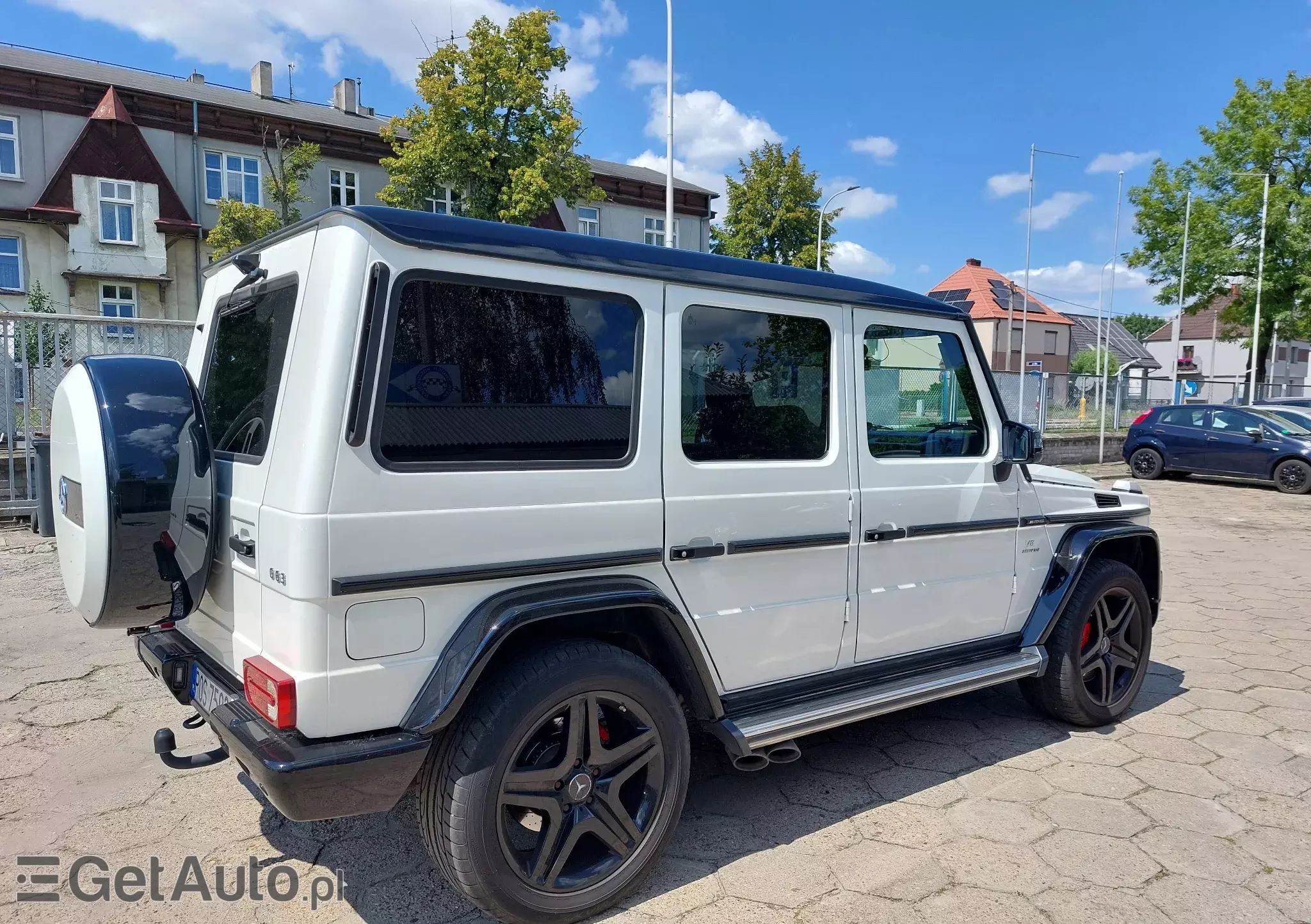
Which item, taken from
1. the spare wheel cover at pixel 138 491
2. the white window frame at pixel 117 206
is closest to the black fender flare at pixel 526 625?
the spare wheel cover at pixel 138 491

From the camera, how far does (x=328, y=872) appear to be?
9.46ft

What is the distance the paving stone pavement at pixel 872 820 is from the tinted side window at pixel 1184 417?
41.9 feet

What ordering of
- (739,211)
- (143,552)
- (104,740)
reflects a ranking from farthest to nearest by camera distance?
(739,211) < (104,740) < (143,552)

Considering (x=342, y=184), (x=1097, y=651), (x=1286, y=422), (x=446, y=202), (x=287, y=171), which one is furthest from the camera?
(x=342, y=184)

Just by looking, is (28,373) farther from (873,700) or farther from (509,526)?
(873,700)

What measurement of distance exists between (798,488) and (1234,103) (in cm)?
3076

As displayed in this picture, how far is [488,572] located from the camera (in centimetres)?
240

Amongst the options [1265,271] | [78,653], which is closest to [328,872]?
[78,653]

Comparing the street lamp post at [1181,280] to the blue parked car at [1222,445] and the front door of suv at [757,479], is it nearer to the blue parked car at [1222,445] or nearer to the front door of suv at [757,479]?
the blue parked car at [1222,445]

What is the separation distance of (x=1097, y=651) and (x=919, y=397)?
65.3 inches

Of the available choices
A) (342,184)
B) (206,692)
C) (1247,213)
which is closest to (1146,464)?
(1247,213)

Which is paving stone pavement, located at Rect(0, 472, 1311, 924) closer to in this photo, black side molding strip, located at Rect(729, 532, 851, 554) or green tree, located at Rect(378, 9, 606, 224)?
black side molding strip, located at Rect(729, 532, 851, 554)

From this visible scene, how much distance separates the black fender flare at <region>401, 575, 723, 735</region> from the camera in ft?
7.48

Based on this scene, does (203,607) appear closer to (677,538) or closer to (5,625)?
(677,538)
